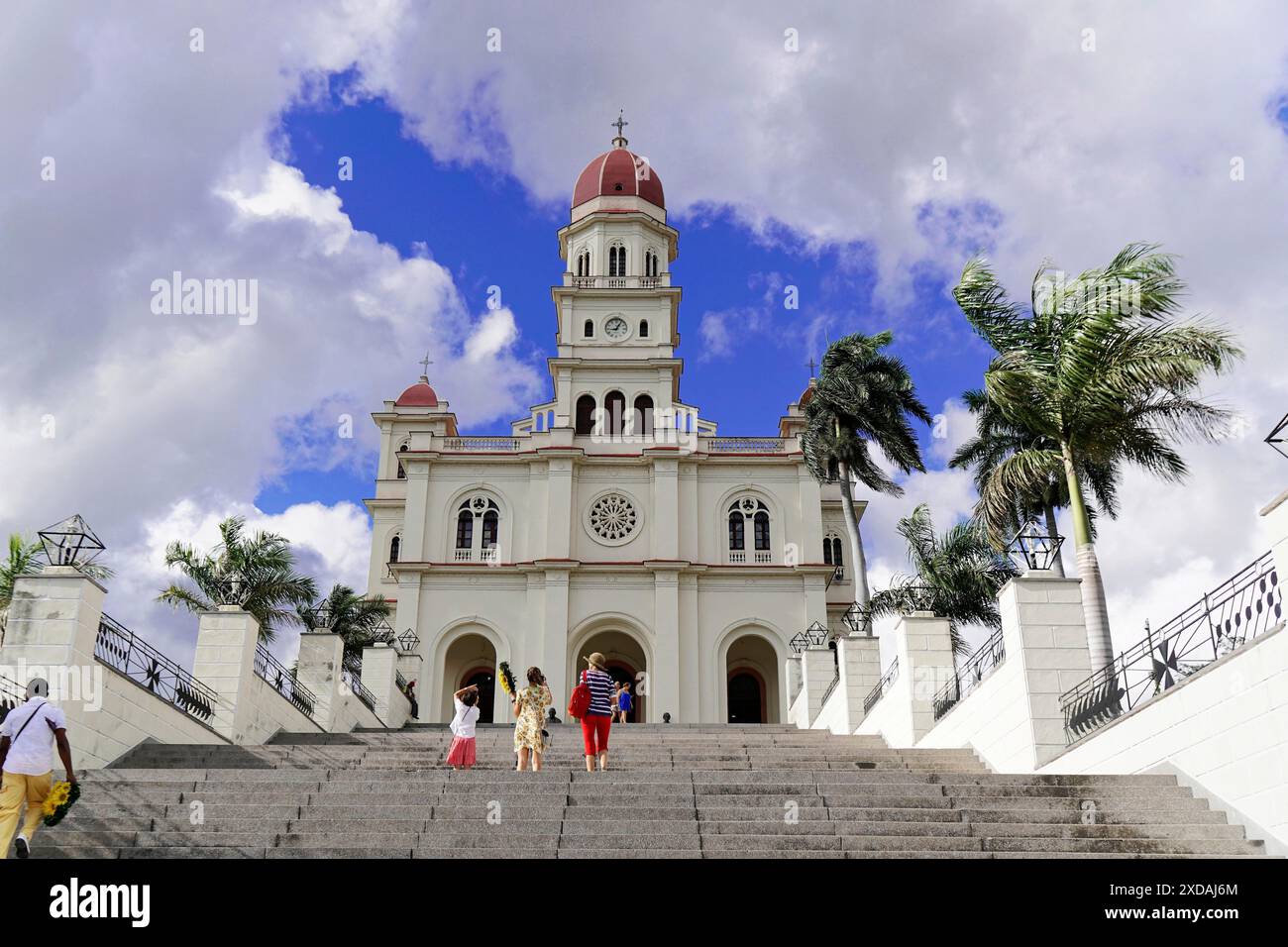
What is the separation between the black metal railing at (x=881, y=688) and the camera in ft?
56.7

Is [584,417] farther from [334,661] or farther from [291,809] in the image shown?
[291,809]

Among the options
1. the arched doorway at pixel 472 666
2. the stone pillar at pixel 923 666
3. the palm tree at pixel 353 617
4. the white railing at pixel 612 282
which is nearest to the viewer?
the stone pillar at pixel 923 666

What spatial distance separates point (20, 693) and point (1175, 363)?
14390 millimetres

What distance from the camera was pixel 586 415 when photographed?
38.9m

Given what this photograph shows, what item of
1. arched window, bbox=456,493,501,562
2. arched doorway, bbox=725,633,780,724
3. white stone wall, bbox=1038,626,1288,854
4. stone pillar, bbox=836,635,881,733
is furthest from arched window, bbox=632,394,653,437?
white stone wall, bbox=1038,626,1288,854

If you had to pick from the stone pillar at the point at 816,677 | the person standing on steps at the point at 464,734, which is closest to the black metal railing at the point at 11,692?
the person standing on steps at the point at 464,734

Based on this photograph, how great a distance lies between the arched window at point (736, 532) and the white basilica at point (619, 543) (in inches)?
1.9

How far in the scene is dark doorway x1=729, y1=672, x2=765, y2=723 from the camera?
37.0m

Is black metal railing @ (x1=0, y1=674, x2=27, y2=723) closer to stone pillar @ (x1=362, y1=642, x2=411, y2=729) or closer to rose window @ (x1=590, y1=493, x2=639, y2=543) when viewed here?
stone pillar @ (x1=362, y1=642, x2=411, y2=729)

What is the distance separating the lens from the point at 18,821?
7.65 m

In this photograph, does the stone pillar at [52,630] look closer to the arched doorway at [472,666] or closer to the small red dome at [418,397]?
the arched doorway at [472,666]

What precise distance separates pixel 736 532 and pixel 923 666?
793 inches
